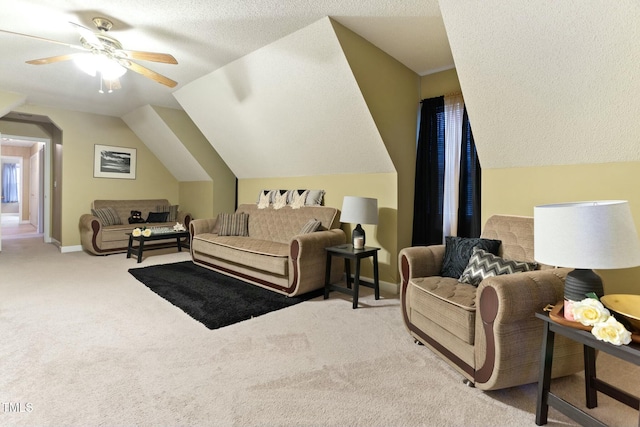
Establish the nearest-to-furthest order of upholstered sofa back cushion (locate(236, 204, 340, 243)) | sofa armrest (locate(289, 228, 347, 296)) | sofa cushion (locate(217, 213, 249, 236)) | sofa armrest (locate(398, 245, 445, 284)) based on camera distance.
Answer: sofa armrest (locate(398, 245, 445, 284))
sofa armrest (locate(289, 228, 347, 296))
upholstered sofa back cushion (locate(236, 204, 340, 243))
sofa cushion (locate(217, 213, 249, 236))

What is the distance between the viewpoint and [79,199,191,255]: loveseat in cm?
564

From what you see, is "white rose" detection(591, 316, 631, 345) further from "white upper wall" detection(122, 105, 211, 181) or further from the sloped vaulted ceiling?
"white upper wall" detection(122, 105, 211, 181)

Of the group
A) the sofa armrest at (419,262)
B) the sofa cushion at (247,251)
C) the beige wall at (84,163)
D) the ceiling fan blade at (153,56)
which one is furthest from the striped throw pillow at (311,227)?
the beige wall at (84,163)

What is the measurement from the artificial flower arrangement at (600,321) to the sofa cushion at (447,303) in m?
0.53

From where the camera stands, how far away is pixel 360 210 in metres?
3.50

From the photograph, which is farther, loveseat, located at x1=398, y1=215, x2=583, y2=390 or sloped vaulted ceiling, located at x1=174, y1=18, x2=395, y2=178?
sloped vaulted ceiling, located at x1=174, y1=18, x2=395, y2=178

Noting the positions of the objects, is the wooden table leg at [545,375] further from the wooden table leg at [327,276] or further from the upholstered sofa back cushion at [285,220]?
the upholstered sofa back cushion at [285,220]

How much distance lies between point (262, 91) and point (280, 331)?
274 cm

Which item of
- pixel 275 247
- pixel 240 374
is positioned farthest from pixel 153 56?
pixel 240 374

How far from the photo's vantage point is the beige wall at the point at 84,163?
603 centimetres

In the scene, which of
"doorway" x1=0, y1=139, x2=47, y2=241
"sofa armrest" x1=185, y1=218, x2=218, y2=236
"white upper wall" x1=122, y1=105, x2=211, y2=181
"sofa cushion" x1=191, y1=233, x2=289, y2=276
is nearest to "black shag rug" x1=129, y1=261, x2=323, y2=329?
"sofa cushion" x1=191, y1=233, x2=289, y2=276

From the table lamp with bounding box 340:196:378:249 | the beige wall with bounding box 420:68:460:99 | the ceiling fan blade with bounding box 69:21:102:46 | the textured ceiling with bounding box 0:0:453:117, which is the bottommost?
the table lamp with bounding box 340:196:378:249

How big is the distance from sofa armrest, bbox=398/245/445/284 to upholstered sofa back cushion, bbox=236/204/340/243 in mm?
1545

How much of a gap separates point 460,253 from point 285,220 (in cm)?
Result: 247
